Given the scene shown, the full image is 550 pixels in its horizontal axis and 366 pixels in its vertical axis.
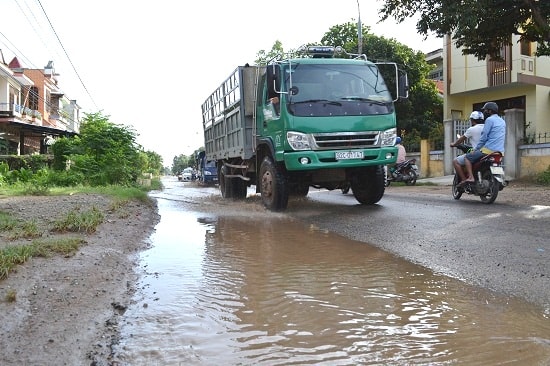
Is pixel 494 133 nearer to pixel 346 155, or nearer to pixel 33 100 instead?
pixel 346 155

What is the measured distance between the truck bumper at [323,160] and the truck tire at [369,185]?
670mm

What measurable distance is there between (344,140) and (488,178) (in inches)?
98.4

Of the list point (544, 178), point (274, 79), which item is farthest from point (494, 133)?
point (544, 178)

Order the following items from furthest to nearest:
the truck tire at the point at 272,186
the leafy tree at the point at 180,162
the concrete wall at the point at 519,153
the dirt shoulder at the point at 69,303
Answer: the leafy tree at the point at 180,162
the concrete wall at the point at 519,153
the truck tire at the point at 272,186
the dirt shoulder at the point at 69,303

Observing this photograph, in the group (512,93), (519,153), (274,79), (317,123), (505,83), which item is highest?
(505,83)

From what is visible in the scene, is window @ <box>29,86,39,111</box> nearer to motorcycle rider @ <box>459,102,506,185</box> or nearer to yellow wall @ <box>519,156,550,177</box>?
yellow wall @ <box>519,156,550,177</box>

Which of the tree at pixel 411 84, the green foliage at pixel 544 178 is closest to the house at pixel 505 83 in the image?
the tree at pixel 411 84

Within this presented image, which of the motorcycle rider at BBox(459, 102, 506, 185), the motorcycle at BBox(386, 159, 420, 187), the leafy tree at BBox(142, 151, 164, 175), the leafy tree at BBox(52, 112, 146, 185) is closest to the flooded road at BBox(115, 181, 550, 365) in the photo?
the motorcycle rider at BBox(459, 102, 506, 185)

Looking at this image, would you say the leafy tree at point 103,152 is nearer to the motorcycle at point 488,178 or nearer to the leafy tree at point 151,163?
the motorcycle at point 488,178

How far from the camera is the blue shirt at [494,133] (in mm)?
7590

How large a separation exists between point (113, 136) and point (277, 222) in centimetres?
873

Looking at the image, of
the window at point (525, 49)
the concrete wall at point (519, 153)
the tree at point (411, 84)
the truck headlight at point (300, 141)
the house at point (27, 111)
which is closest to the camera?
the truck headlight at point (300, 141)

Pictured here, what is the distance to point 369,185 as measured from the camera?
862 cm

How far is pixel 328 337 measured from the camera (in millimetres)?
2621
